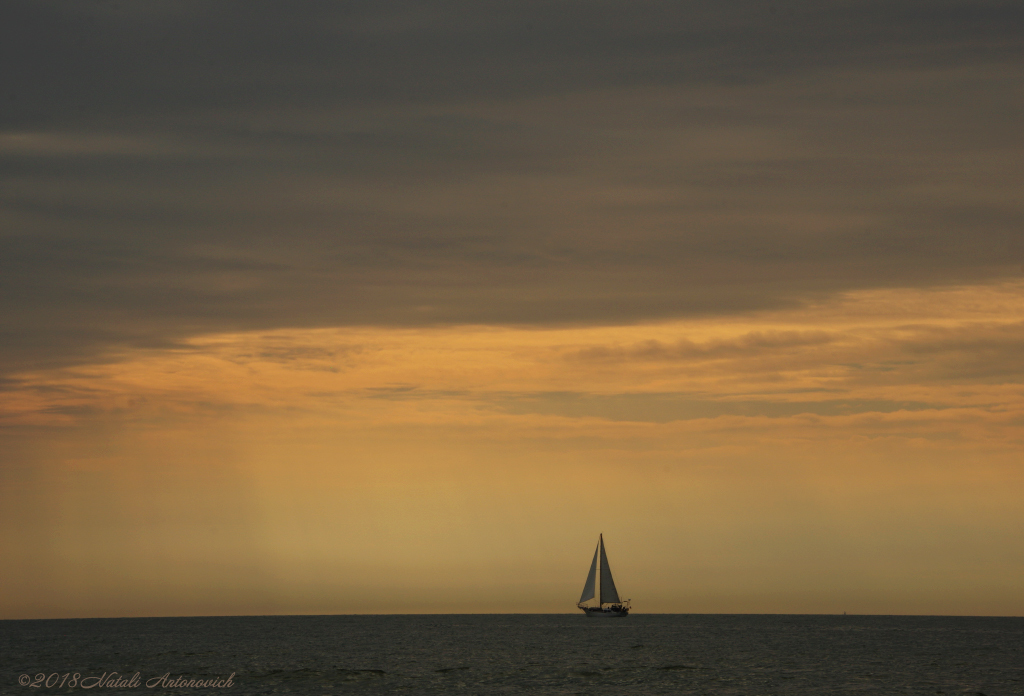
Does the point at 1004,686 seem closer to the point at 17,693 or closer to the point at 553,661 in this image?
the point at 553,661

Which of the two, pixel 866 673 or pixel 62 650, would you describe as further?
pixel 62 650

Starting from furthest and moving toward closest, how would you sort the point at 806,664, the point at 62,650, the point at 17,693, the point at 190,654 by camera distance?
1. the point at 62,650
2. the point at 190,654
3. the point at 806,664
4. the point at 17,693

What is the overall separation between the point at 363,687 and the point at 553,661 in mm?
44292

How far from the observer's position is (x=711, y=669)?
132375 millimetres

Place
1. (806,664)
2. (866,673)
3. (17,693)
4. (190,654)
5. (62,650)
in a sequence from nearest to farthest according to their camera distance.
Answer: (17,693) → (866,673) → (806,664) → (190,654) → (62,650)

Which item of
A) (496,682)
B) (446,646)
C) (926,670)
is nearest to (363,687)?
(496,682)

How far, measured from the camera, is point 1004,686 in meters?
113

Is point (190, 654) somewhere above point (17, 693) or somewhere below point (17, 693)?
above

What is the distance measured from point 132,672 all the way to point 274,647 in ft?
210

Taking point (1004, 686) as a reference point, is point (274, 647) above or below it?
above

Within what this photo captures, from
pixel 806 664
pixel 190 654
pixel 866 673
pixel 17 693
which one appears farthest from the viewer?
pixel 190 654

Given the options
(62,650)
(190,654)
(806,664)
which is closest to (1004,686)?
(806,664)

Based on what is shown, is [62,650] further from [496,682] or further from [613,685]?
[613,685]

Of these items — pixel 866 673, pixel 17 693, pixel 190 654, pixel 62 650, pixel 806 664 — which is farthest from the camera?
A: pixel 62 650
